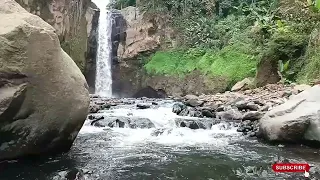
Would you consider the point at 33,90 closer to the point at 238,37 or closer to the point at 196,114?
the point at 196,114

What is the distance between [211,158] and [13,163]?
120 inches

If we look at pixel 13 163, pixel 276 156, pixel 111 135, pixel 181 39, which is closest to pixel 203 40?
pixel 181 39

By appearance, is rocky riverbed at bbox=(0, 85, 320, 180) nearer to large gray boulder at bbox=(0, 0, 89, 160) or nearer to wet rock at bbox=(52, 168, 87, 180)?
wet rock at bbox=(52, 168, 87, 180)

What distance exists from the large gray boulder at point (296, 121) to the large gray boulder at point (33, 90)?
3.78 m

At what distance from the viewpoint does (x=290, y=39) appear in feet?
45.9

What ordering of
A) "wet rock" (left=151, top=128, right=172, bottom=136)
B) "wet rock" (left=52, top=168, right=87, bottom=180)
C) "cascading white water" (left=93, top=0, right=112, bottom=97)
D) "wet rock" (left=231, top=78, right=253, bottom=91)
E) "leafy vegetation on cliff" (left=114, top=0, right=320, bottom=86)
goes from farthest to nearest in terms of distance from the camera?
1. "cascading white water" (left=93, top=0, right=112, bottom=97)
2. "wet rock" (left=231, top=78, right=253, bottom=91)
3. "leafy vegetation on cliff" (left=114, top=0, right=320, bottom=86)
4. "wet rock" (left=151, top=128, right=172, bottom=136)
5. "wet rock" (left=52, top=168, right=87, bottom=180)

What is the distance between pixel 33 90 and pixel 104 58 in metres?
20.1

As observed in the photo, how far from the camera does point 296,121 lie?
6.70m

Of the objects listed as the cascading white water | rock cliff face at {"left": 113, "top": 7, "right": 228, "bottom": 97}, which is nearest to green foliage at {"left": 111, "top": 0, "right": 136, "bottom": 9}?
the cascading white water

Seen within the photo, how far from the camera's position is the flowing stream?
4867 mm

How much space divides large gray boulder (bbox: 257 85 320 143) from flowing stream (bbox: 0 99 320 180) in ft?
0.98

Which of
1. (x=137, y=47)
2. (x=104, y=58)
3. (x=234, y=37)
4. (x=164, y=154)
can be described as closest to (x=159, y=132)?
(x=164, y=154)

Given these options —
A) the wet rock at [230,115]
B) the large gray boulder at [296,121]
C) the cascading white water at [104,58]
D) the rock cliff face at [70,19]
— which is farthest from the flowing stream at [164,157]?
the cascading white water at [104,58]

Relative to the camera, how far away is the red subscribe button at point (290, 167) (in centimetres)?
493
